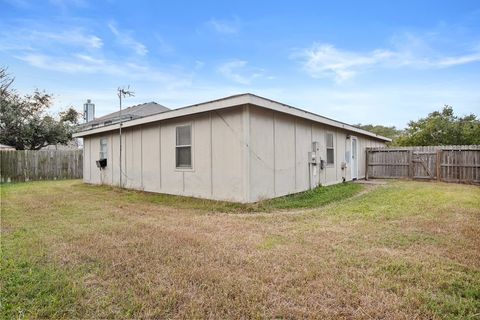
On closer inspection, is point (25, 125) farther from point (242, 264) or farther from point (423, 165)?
point (423, 165)

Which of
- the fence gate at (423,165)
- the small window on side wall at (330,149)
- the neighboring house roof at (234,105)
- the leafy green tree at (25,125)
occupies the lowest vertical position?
the fence gate at (423,165)

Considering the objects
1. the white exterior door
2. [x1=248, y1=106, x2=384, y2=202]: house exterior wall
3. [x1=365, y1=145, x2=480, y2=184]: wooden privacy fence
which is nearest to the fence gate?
[x1=365, y1=145, x2=480, y2=184]: wooden privacy fence

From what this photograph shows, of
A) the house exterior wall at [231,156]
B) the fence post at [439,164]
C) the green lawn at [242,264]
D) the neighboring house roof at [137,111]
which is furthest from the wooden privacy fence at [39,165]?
the fence post at [439,164]

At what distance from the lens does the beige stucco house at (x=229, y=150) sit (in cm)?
685

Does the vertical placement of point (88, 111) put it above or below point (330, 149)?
above

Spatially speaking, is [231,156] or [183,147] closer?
[231,156]

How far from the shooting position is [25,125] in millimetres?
18719

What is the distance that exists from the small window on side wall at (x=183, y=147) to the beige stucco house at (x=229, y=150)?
3 cm

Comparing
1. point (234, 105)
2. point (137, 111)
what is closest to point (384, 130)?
point (137, 111)

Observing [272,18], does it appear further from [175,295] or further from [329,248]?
[175,295]

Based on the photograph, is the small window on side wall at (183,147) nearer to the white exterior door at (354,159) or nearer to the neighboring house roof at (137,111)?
the white exterior door at (354,159)

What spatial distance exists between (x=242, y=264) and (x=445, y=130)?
23.1 meters

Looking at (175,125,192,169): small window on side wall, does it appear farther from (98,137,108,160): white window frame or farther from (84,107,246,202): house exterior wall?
(98,137,108,160): white window frame

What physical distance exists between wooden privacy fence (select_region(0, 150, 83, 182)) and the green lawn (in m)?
9.51
